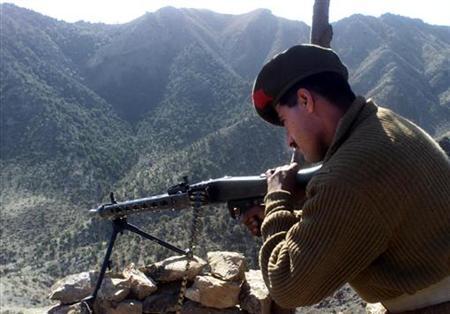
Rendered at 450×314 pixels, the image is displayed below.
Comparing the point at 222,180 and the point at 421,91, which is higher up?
the point at 222,180

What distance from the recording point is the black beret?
6.07 ft

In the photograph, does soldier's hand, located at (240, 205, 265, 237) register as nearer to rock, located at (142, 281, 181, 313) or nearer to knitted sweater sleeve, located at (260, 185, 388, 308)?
knitted sweater sleeve, located at (260, 185, 388, 308)

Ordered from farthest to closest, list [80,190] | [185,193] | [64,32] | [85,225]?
1. [64,32]
2. [80,190]
3. [85,225]
4. [185,193]

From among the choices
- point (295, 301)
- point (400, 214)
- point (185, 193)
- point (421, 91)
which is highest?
point (400, 214)

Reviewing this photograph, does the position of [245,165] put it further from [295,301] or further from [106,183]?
[295,301]

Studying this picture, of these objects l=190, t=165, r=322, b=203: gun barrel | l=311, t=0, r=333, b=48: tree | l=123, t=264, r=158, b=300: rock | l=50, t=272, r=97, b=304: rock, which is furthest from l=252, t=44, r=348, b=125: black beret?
l=50, t=272, r=97, b=304: rock

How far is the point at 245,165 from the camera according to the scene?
106 feet

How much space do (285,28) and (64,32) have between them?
24.1m

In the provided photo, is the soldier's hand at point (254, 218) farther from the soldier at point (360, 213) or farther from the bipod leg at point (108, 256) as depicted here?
the bipod leg at point (108, 256)

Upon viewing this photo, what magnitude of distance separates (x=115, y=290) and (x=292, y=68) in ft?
13.3

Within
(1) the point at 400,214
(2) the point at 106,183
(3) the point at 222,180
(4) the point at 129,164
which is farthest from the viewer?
(4) the point at 129,164

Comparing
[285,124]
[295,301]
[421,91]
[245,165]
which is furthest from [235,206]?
[421,91]

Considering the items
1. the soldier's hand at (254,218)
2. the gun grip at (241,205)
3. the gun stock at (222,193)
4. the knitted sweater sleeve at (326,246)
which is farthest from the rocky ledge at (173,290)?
the knitted sweater sleeve at (326,246)

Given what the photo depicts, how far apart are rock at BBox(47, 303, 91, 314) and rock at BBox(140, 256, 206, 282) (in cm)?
65
